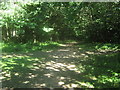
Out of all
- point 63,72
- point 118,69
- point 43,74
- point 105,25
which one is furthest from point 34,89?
point 105,25

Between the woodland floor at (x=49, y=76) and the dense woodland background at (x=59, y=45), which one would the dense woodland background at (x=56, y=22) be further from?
the woodland floor at (x=49, y=76)

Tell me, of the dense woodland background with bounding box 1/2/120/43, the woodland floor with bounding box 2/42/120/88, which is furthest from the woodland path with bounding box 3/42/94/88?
the dense woodland background with bounding box 1/2/120/43

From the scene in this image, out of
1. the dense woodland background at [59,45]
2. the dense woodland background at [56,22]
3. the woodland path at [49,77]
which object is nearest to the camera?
the woodland path at [49,77]

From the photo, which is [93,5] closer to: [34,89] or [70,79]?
[70,79]

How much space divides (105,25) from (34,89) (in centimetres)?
1054

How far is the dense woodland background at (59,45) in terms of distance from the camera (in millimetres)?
5566

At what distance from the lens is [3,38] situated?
48.4ft

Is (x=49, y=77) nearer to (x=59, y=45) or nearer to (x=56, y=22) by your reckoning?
(x=59, y=45)

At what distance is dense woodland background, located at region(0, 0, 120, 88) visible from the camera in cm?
557

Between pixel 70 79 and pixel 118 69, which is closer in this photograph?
pixel 70 79

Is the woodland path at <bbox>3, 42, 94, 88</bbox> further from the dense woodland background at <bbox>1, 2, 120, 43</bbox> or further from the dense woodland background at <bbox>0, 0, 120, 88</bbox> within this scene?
the dense woodland background at <bbox>1, 2, 120, 43</bbox>

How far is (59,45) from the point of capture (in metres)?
14.0

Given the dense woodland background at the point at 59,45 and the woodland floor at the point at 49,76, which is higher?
the dense woodland background at the point at 59,45

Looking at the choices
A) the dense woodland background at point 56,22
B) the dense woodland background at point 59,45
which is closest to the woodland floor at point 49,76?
Answer: the dense woodland background at point 59,45
